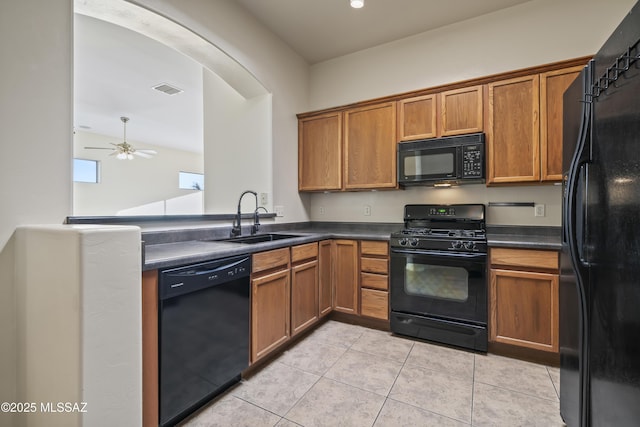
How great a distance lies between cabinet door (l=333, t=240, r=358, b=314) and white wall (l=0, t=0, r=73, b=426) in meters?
2.07

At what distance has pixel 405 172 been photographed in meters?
2.85

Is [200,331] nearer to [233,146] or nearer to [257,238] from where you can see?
[257,238]

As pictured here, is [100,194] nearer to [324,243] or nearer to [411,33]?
[324,243]

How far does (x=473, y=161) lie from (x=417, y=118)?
66 centimetres

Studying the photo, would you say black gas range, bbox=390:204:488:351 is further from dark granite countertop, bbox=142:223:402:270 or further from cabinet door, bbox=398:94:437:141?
cabinet door, bbox=398:94:437:141

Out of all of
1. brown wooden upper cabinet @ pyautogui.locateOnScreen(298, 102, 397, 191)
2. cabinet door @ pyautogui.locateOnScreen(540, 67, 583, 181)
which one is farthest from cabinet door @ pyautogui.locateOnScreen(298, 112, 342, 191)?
cabinet door @ pyautogui.locateOnScreen(540, 67, 583, 181)

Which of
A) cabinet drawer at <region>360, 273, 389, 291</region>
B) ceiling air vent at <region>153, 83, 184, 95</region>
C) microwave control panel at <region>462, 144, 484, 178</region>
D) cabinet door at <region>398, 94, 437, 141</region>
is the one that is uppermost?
ceiling air vent at <region>153, 83, 184, 95</region>

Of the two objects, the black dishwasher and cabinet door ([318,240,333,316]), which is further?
cabinet door ([318,240,333,316])

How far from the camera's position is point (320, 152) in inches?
132

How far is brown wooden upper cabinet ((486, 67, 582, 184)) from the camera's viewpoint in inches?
90.9

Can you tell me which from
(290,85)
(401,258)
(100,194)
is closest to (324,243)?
(401,258)

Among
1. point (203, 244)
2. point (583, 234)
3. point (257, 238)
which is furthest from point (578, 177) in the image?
point (257, 238)

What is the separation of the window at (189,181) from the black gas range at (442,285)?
7080 millimetres

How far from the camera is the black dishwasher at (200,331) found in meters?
1.43
